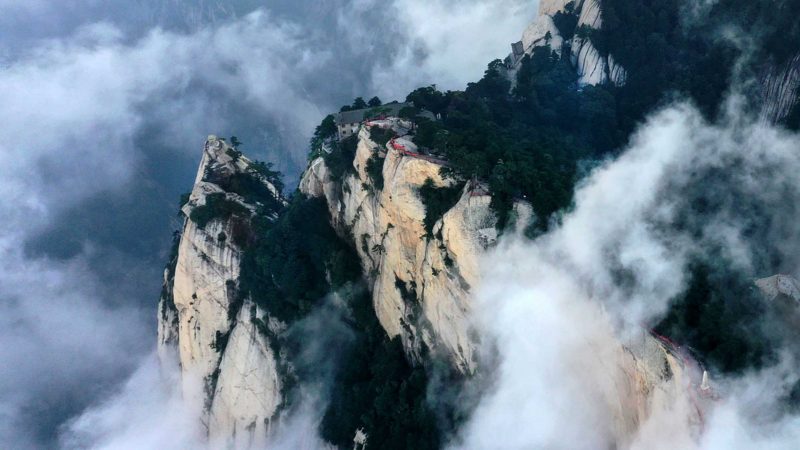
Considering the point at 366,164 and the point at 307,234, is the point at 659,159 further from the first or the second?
the point at 307,234

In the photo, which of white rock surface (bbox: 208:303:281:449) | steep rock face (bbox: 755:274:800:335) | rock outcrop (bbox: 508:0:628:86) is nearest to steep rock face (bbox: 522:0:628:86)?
rock outcrop (bbox: 508:0:628:86)

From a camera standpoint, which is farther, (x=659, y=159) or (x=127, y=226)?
(x=127, y=226)

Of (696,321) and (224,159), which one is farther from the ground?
(224,159)

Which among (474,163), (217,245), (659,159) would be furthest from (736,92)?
(217,245)

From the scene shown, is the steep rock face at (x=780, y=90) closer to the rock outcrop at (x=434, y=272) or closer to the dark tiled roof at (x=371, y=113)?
the rock outcrop at (x=434, y=272)

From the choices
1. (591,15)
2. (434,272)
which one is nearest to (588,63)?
Result: (591,15)

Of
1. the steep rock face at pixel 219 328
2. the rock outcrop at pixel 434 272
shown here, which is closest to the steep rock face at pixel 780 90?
the rock outcrop at pixel 434 272
